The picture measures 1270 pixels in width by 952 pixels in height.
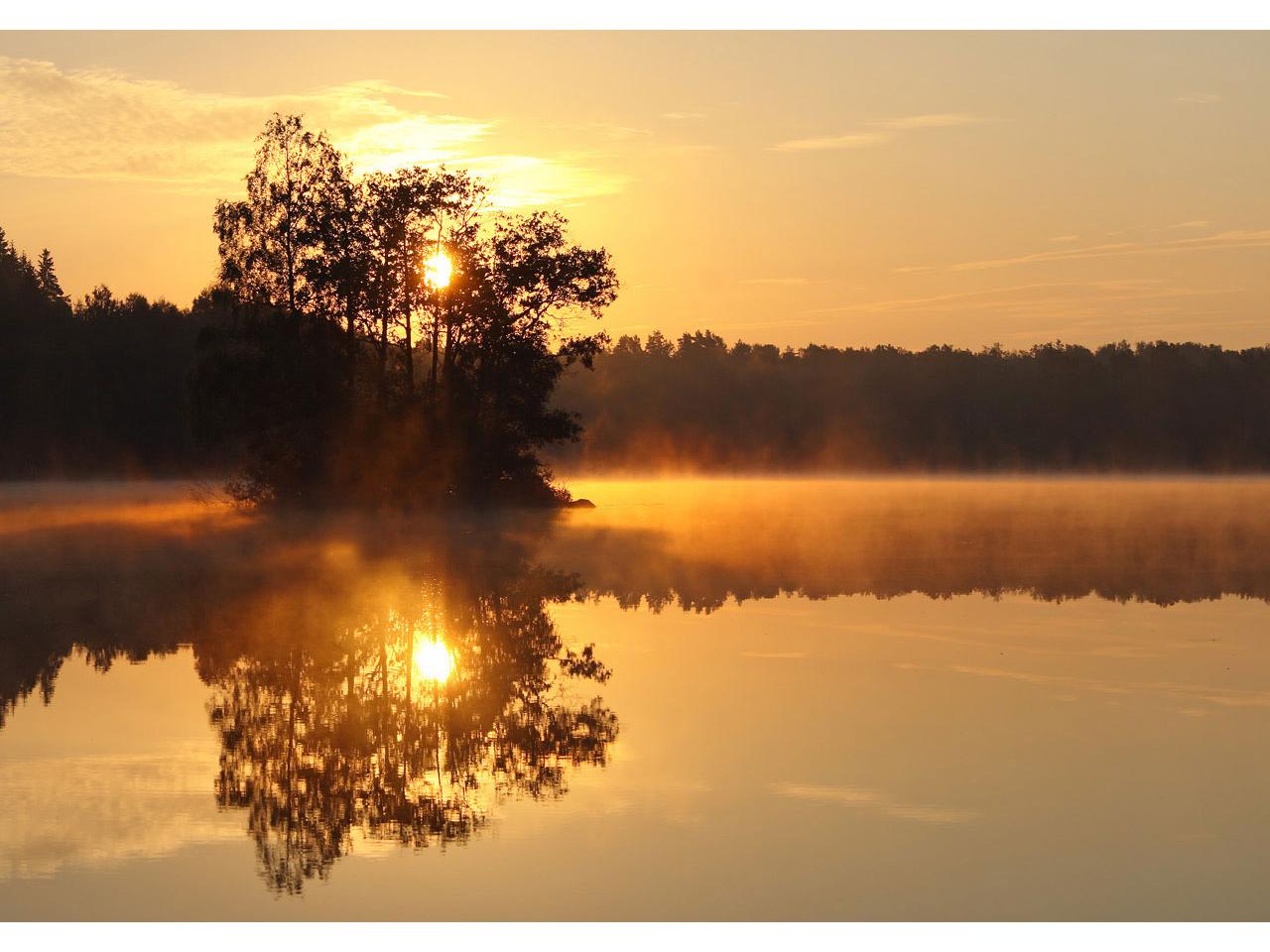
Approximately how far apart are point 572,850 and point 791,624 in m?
11.4

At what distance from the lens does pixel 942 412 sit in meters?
174

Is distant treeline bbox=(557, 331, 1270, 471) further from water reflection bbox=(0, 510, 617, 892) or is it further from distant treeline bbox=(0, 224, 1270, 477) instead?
water reflection bbox=(0, 510, 617, 892)

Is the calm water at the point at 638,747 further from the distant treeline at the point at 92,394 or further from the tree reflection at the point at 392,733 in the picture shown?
the distant treeline at the point at 92,394

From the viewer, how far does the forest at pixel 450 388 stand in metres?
59.4

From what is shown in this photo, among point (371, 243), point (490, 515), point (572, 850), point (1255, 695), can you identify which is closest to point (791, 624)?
point (1255, 695)

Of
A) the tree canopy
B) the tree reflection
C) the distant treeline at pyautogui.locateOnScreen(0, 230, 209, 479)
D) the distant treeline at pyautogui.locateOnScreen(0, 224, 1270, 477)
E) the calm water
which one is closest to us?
the calm water

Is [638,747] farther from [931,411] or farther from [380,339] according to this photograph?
[931,411]

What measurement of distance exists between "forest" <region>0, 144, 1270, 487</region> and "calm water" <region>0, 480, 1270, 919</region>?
31347 mm

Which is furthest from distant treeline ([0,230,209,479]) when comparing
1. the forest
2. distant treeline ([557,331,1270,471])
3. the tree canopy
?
distant treeline ([557,331,1270,471])

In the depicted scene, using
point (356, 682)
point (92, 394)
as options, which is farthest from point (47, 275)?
point (356, 682)

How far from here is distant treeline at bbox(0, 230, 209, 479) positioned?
324 feet

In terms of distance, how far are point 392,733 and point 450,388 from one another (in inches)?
1921

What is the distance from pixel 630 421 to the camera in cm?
18262

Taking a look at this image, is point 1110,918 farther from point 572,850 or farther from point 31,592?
point 31,592
